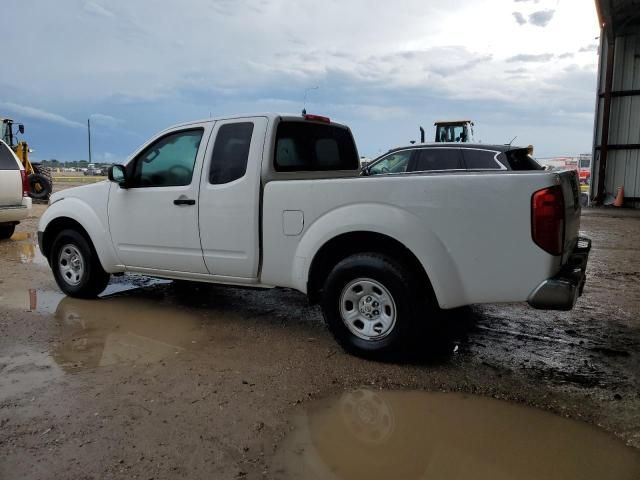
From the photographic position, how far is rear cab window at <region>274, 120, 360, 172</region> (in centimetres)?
466

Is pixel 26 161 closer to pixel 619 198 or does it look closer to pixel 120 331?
pixel 120 331

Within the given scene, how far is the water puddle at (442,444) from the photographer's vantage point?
2.57 metres

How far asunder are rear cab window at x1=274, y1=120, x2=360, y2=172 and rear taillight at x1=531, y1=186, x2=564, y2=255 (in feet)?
7.21

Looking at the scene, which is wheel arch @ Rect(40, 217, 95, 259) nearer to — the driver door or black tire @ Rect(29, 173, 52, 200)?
the driver door

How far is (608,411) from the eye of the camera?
10.3 ft

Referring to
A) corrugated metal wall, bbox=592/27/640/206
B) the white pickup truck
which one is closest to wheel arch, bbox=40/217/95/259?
the white pickup truck

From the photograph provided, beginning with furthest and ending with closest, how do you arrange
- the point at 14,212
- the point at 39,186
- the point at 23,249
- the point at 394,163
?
the point at 39,186
the point at 394,163
the point at 14,212
the point at 23,249

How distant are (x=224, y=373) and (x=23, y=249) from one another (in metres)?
7.16

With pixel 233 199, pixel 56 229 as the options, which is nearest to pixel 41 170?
pixel 56 229

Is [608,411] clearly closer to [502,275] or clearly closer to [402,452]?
[502,275]

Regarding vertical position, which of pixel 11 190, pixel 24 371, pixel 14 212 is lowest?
pixel 24 371

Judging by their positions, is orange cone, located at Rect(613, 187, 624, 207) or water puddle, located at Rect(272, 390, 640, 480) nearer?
water puddle, located at Rect(272, 390, 640, 480)

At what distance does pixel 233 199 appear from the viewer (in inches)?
176

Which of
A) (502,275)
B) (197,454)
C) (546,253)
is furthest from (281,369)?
(546,253)
